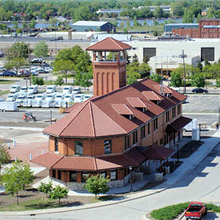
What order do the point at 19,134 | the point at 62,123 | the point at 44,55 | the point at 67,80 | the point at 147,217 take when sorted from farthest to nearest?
the point at 44,55 < the point at 67,80 < the point at 19,134 < the point at 62,123 < the point at 147,217

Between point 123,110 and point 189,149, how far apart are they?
14252 millimetres

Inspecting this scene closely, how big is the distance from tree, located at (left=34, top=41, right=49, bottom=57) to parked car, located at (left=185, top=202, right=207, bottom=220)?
442ft

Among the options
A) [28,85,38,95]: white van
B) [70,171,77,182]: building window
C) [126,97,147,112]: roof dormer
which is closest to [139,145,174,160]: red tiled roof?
[126,97,147,112]: roof dormer

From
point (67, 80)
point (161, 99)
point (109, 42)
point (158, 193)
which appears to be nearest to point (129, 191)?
point (158, 193)

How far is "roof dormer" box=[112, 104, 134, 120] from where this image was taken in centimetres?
6456

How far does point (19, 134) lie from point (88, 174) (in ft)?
93.2

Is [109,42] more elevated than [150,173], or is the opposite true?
[109,42]

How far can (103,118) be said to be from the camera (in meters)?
62.2

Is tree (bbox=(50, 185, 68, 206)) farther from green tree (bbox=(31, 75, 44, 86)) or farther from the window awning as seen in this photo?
green tree (bbox=(31, 75, 44, 86))

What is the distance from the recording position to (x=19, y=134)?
280ft

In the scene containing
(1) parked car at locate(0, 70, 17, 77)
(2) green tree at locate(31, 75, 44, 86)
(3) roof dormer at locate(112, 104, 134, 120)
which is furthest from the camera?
(1) parked car at locate(0, 70, 17, 77)

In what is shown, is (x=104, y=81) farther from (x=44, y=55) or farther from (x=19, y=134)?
(x=44, y=55)

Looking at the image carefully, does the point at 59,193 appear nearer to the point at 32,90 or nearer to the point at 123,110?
the point at 123,110

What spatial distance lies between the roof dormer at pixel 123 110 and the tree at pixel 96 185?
1004 cm
